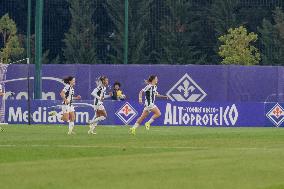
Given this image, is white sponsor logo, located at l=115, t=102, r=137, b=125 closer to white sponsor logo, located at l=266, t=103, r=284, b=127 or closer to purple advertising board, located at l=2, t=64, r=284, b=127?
purple advertising board, located at l=2, t=64, r=284, b=127

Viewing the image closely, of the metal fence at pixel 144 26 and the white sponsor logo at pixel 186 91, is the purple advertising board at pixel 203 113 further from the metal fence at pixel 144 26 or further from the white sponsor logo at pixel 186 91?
the metal fence at pixel 144 26

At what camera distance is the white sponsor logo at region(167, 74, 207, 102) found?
4716 cm

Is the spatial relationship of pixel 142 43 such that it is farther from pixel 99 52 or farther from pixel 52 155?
pixel 52 155

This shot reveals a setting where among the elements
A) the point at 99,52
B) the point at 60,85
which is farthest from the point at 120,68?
the point at 99,52

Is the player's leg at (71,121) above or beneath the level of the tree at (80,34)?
beneath

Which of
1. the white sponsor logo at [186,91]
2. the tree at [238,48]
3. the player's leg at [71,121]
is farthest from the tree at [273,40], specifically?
the player's leg at [71,121]

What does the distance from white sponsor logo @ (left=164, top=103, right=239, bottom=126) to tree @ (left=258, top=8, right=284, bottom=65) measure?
117ft

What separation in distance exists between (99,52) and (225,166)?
233 feet

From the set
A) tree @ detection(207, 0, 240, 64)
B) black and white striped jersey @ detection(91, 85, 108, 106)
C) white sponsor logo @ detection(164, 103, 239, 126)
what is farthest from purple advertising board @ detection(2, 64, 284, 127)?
tree @ detection(207, 0, 240, 64)

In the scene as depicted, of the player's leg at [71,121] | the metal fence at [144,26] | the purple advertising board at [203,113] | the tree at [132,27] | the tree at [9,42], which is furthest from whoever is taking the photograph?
the metal fence at [144,26]

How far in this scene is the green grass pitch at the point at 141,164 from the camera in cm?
1450

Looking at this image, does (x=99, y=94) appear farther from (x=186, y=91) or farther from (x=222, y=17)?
(x=222, y=17)

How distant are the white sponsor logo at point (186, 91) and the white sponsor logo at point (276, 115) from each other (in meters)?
4.63

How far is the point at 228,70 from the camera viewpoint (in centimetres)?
4716
